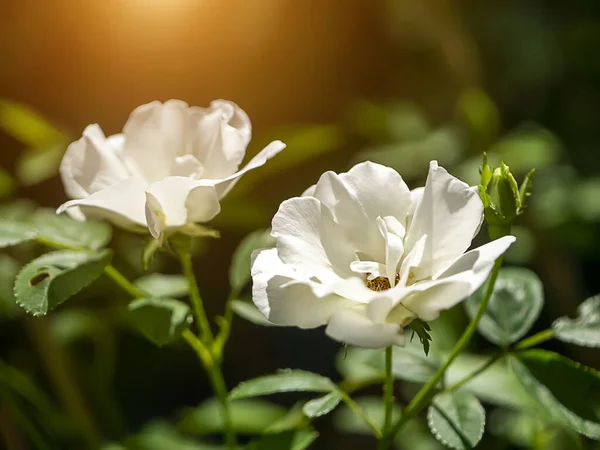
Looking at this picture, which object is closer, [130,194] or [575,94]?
[130,194]

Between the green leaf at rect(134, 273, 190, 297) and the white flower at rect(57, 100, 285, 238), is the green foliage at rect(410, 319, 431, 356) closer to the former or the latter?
the white flower at rect(57, 100, 285, 238)

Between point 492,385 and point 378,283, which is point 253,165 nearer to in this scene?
point 378,283

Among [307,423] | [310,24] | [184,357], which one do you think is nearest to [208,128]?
[307,423]

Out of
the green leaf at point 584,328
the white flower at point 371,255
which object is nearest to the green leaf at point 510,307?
the green leaf at point 584,328

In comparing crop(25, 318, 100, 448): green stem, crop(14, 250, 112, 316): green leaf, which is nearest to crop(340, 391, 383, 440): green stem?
crop(14, 250, 112, 316): green leaf

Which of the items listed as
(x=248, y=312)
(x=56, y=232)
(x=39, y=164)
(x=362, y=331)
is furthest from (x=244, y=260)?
(x=39, y=164)

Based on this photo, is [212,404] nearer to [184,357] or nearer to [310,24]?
[184,357]
